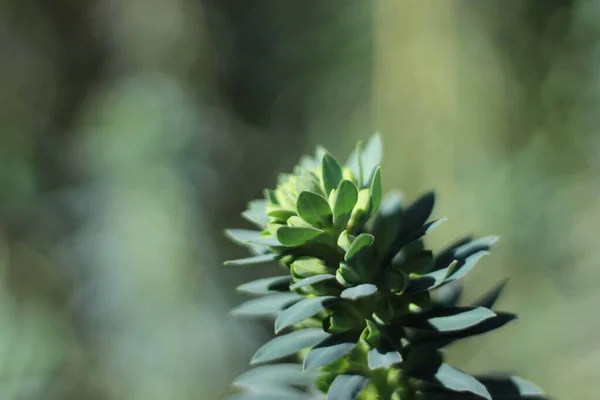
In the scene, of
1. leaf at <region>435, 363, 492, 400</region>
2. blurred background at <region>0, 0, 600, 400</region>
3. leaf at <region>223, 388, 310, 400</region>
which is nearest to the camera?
leaf at <region>435, 363, 492, 400</region>

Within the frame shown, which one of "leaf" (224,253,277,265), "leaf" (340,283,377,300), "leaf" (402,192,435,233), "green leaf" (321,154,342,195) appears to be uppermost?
"green leaf" (321,154,342,195)

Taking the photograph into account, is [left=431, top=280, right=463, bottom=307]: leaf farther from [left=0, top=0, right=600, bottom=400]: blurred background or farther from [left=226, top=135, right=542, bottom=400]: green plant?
[left=0, top=0, right=600, bottom=400]: blurred background

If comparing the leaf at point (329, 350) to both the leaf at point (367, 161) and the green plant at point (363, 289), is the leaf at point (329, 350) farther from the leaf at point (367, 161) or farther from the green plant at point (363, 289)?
the leaf at point (367, 161)

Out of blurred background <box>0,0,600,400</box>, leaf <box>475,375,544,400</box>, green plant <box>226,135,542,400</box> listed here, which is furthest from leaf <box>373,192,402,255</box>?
blurred background <box>0,0,600,400</box>

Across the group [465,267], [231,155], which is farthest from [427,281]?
[231,155]

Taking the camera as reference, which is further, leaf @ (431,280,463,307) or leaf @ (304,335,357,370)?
leaf @ (431,280,463,307)
